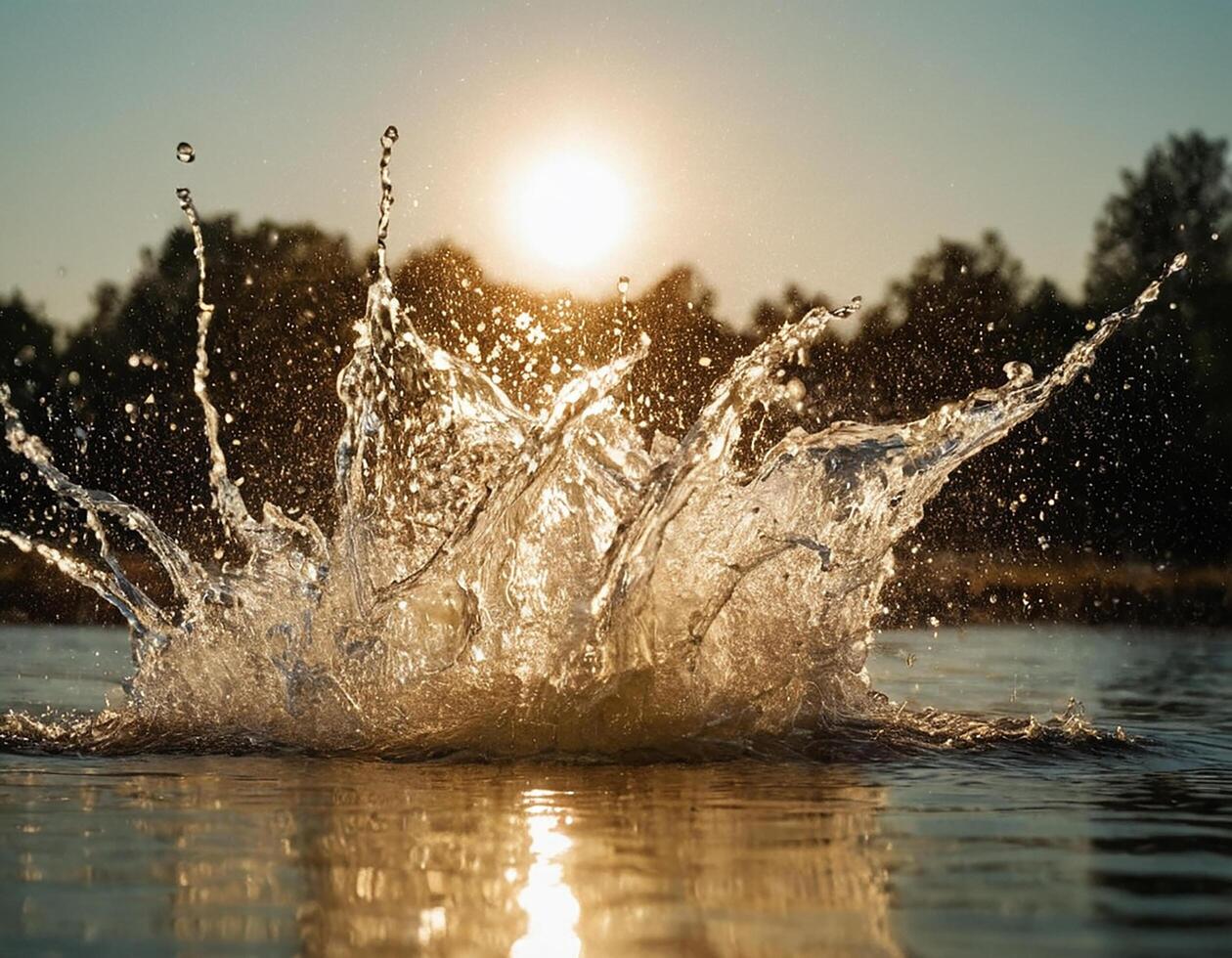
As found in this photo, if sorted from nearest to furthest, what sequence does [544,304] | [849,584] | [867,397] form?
[849,584], [544,304], [867,397]

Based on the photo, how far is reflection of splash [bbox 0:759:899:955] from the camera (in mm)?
5023

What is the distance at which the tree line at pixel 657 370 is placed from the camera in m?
43.0

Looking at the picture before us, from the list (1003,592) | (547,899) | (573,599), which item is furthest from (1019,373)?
(1003,592)

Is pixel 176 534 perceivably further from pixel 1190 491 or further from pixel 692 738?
pixel 692 738

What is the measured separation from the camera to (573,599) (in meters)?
10.0

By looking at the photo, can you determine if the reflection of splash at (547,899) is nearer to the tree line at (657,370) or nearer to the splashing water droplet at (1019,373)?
the splashing water droplet at (1019,373)

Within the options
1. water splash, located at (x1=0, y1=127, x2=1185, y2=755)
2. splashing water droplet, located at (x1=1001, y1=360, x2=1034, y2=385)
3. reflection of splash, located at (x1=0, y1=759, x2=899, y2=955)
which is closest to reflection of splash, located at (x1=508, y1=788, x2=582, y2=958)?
reflection of splash, located at (x1=0, y1=759, x2=899, y2=955)

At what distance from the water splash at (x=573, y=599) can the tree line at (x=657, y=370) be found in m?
23.8

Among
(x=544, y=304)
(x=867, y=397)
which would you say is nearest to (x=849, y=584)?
(x=544, y=304)

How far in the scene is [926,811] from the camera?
295 inches

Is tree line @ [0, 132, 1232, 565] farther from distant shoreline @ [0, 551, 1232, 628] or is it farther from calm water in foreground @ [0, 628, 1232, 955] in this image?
calm water in foreground @ [0, 628, 1232, 955]

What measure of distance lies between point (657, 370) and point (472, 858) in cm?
3802

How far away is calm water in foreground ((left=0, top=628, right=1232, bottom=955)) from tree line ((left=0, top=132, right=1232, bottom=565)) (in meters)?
26.5

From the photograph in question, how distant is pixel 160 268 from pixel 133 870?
57.0 metres
